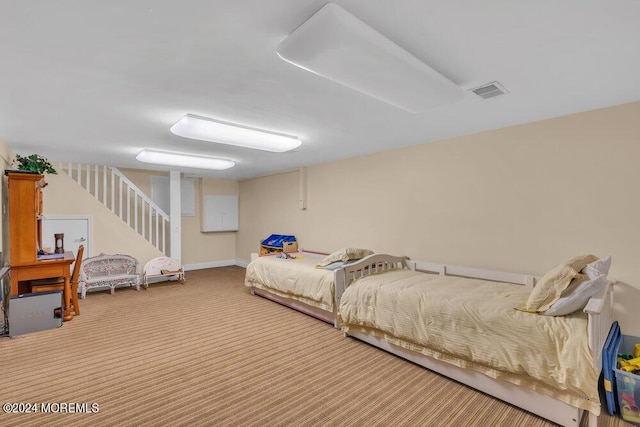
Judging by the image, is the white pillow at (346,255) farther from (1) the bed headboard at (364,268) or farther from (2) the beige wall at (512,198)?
(2) the beige wall at (512,198)

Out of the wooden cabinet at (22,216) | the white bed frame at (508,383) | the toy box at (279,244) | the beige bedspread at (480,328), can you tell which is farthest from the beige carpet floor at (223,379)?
the toy box at (279,244)

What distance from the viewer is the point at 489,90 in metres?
2.25

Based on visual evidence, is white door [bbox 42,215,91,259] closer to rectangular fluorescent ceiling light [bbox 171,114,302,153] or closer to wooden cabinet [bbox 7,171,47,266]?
wooden cabinet [bbox 7,171,47,266]

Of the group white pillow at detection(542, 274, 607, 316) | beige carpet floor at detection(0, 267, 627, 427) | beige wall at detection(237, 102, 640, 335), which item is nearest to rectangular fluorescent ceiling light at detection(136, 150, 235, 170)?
Result: beige wall at detection(237, 102, 640, 335)

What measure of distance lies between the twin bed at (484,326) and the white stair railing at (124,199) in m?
4.22

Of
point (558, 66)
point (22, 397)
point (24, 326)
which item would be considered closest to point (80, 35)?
point (22, 397)

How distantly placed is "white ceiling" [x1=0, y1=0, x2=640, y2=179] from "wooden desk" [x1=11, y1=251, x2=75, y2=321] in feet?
5.16

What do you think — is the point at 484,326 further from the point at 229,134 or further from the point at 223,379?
the point at 229,134

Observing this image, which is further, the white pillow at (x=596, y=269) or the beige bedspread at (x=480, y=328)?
the white pillow at (x=596, y=269)

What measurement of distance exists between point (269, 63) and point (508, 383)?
2796 millimetres

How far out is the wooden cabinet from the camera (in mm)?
3531

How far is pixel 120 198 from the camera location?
5.71 metres

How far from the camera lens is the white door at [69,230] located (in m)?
5.03

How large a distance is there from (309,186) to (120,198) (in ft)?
12.1
